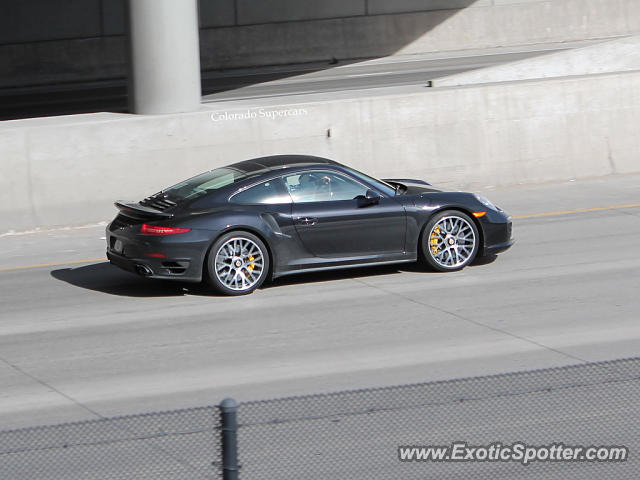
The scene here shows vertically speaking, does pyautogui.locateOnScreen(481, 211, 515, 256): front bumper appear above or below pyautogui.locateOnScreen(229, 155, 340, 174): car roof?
below

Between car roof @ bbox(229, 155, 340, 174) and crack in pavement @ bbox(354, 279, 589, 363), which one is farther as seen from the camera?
car roof @ bbox(229, 155, 340, 174)

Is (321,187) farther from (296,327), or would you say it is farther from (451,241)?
(296,327)

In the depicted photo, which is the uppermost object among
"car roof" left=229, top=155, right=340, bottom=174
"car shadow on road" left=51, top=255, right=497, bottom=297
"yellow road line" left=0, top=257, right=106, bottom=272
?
"car roof" left=229, top=155, right=340, bottom=174

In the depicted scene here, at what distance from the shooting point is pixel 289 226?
1128 centimetres

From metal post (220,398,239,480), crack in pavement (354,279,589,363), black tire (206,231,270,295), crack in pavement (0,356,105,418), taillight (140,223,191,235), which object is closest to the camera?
metal post (220,398,239,480)

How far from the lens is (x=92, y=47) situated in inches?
1391

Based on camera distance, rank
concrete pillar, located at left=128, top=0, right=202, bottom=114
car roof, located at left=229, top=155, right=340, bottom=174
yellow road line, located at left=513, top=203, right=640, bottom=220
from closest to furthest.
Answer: car roof, located at left=229, top=155, right=340, bottom=174, yellow road line, located at left=513, top=203, right=640, bottom=220, concrete pillar, located at left=128, top=0, right=202, bottom=114

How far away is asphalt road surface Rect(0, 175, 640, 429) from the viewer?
8203mm

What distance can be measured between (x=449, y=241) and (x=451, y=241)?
2 centimetres

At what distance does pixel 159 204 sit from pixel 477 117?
24.2ft

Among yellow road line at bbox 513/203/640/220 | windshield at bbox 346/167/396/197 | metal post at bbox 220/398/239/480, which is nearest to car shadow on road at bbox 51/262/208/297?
windshield at bbox 346/167/396/197

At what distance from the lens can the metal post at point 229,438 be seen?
4.41 metres

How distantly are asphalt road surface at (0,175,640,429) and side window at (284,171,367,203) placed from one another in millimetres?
948

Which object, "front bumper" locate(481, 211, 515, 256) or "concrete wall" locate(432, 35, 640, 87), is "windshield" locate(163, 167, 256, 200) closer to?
"front bumper" locate(481, 211, 515, 256)
